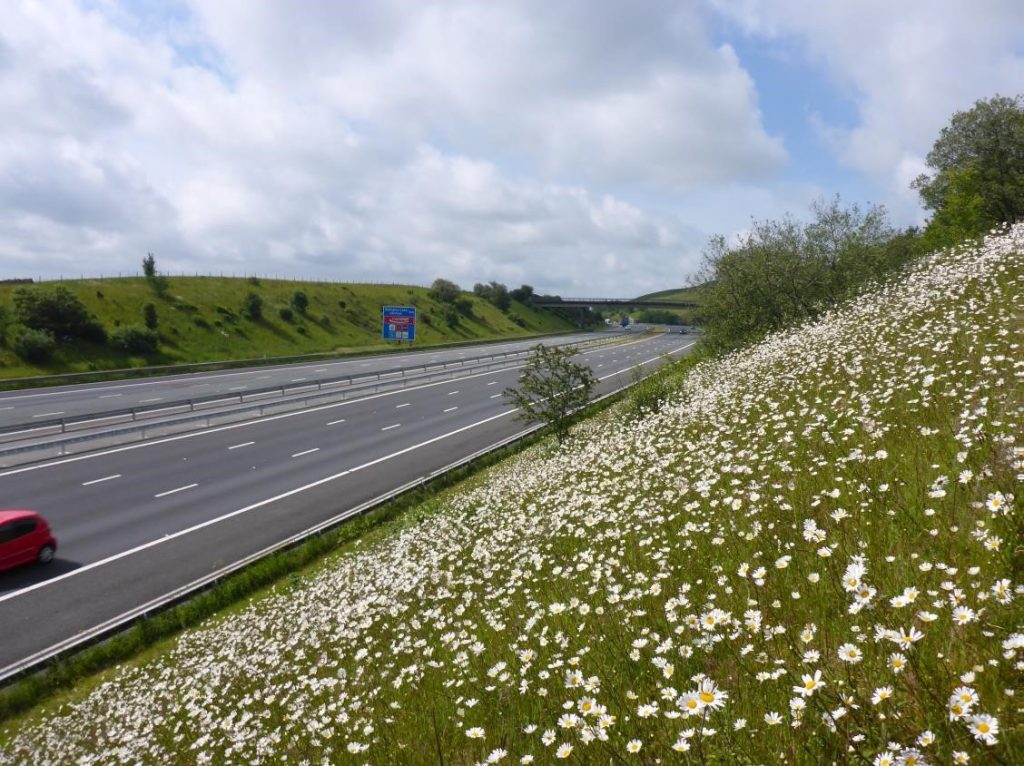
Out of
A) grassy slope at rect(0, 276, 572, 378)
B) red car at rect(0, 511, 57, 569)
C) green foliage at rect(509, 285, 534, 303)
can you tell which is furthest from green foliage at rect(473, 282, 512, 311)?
red car at rect(0, 511, 57, 569)

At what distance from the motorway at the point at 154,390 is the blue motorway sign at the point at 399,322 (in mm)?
3279

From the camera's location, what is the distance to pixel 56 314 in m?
63.2

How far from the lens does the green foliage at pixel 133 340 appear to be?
66250mm

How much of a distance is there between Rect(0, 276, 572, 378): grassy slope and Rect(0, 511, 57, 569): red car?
162ft

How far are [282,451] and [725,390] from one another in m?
21.3

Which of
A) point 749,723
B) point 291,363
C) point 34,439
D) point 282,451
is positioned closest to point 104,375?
point 291,363

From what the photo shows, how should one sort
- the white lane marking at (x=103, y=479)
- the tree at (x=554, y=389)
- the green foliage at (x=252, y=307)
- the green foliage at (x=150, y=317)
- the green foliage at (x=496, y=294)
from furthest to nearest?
the green foliage at (x=496, y=294) → the green foliage at (x=252, y=307) → the green foliage at (x=150, y=317) → the tree at (x=554, y=389) → the white lane marking at (x=103, y=479)

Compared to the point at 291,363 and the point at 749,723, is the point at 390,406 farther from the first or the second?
the point at 749,723

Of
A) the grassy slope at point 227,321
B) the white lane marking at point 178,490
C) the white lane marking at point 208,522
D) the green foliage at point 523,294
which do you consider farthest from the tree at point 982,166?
the green foliage at point 523,294

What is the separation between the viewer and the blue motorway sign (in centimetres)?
6781

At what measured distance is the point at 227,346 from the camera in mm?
75812

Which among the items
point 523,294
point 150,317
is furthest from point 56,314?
point 523,294

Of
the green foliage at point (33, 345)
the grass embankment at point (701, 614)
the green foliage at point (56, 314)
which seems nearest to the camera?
the grass embankment at point (701, 614)

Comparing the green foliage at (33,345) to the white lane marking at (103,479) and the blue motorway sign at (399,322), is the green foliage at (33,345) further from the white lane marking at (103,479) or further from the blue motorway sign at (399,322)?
the white lane marking at (103,479)
